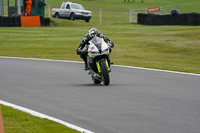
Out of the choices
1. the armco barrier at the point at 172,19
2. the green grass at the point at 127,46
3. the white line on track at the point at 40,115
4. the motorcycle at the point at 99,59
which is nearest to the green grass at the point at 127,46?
the green grass at the point at 127,46

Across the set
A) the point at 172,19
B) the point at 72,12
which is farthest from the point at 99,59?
the point at 72,12

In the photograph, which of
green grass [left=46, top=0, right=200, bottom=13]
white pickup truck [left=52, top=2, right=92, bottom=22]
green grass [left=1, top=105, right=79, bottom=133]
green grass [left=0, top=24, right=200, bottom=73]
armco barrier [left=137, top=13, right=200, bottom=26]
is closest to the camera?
green grass [left=1, top=105, right=79, bottom=133]

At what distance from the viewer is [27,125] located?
7285 millimetres

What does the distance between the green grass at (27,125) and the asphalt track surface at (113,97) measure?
35cm

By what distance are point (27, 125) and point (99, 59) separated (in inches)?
192

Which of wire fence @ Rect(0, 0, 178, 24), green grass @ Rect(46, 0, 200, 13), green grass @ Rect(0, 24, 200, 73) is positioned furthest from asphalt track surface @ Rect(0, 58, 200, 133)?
green grass @ Rect(46, 0, 200, 13)

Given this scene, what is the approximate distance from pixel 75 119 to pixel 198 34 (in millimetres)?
22641

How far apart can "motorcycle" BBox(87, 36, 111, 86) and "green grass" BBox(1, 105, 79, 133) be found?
383cm

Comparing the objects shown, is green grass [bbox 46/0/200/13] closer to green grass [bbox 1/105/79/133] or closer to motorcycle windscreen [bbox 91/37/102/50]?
motorcycle windscreen [bbox 91/37/102/50]

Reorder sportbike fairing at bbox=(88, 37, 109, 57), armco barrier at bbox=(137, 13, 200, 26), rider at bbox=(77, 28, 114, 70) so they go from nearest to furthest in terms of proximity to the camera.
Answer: sportbike fairing at bbox=(88, 37, 109, 57) < rider at bbox=(77, 28, 114, 70) < armco barrier at bbox=(137, 13, 200, 26)

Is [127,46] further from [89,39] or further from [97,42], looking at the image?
[97,42]

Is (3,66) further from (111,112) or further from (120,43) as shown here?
(120,43)

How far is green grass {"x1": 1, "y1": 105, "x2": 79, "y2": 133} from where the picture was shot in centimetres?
694

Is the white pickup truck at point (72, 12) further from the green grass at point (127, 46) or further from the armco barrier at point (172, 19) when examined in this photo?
the green grass at point (127, 46)
